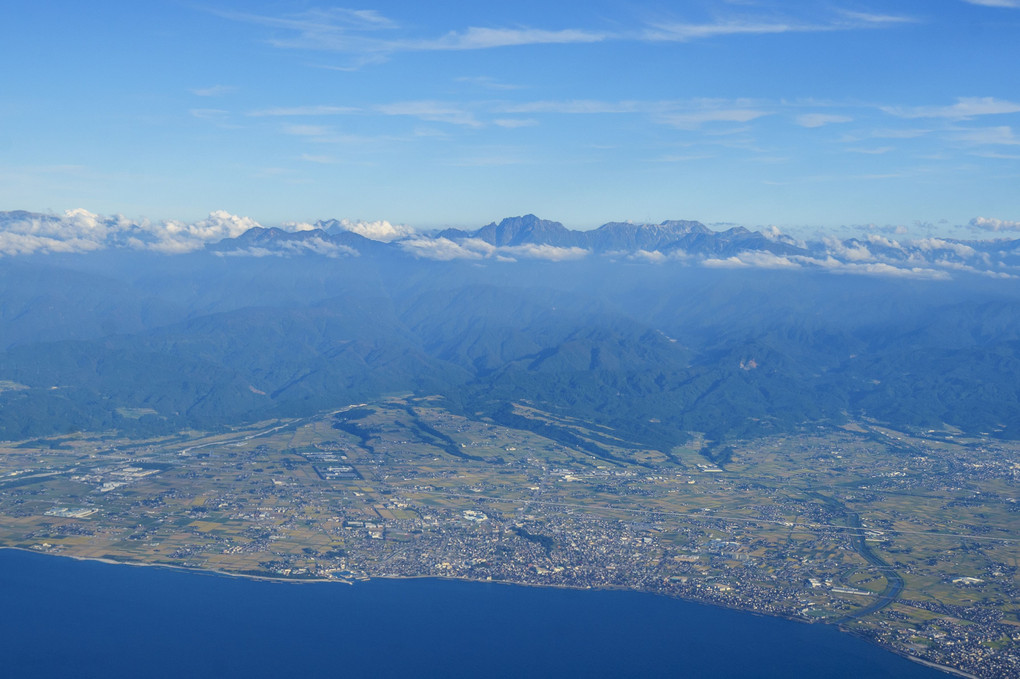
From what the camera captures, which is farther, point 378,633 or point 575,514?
point 575,514

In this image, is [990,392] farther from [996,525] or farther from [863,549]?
[863,549]

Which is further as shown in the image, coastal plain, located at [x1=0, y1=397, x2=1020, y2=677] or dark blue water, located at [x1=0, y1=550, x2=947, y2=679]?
coastal plain, located at [x1=0, y1=397, x2=1020, y2=677]

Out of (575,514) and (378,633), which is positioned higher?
(575,514)

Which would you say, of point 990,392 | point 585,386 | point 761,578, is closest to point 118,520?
point 761,578
